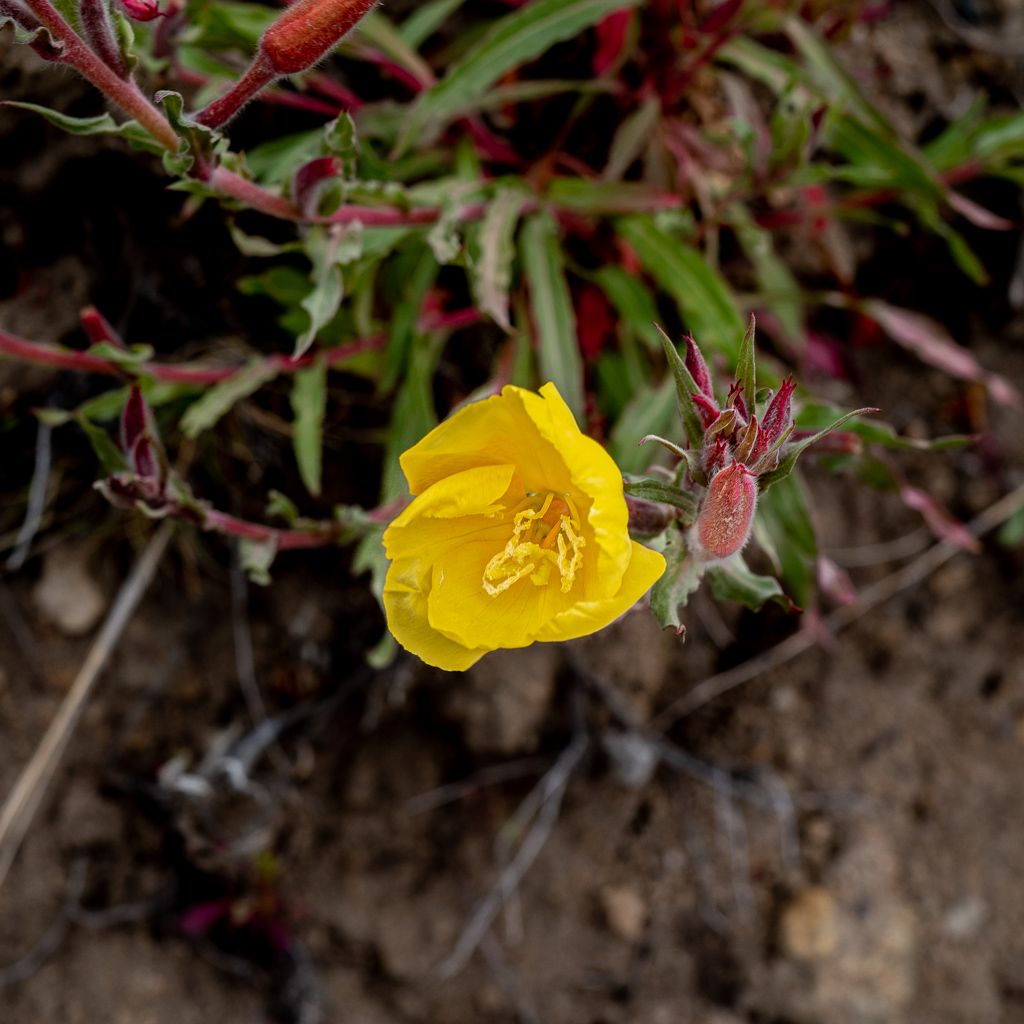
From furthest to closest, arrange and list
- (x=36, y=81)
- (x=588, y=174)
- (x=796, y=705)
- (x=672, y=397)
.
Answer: (x=796, y=705) < (x=588, y=174) < (x=672, y=397) < (x=36, y=81)

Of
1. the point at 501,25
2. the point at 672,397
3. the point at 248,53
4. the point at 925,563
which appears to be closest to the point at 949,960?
the point at 925,563

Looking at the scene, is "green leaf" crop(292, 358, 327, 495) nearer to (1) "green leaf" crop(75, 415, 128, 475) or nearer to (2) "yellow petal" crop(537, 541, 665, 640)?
(1) "green leaf" crop(75, 415, 128, 475)

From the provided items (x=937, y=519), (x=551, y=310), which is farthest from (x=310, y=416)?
(x=937, y=519)

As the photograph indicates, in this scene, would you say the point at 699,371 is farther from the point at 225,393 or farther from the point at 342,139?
the point at 225,393

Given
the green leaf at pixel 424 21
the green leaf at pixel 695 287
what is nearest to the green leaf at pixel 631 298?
the green leaf at pixel 695 287

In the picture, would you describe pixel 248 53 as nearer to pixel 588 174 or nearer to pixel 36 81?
pixel 36 81

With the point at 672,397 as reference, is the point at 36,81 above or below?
above

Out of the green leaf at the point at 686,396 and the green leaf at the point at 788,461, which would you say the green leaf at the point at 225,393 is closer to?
the green leaf at the point at 686,396

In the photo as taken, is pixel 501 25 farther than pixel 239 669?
No
